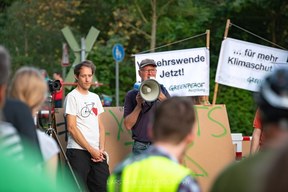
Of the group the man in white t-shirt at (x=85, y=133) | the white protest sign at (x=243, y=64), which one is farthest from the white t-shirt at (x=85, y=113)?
the white protest sign at (x=243, y=64)

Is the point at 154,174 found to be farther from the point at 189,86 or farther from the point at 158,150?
the point at 189,86

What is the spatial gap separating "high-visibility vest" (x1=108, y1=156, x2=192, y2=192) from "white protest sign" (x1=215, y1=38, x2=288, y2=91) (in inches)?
321

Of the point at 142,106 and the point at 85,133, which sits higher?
the point at 142,106

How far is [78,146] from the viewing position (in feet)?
29.4

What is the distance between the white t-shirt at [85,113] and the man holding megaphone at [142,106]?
1.23 feet

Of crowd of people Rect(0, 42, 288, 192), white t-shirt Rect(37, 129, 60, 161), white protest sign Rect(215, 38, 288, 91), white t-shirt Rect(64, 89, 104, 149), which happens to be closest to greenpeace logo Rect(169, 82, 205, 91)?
white protest sign Rect(215, 38, 288, 91)

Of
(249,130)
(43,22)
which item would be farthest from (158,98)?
(43,22)

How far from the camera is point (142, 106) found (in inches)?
341

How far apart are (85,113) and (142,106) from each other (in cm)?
65

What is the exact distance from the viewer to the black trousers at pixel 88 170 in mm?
8969

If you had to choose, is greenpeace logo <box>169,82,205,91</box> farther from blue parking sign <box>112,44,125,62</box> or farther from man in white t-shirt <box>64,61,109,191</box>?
blue parking sign <box>112,44,125,62</box>

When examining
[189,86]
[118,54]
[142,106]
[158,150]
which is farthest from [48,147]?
[118,54]

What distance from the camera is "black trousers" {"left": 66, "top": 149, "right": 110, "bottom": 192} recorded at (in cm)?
897

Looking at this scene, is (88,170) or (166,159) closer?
(166,159)
